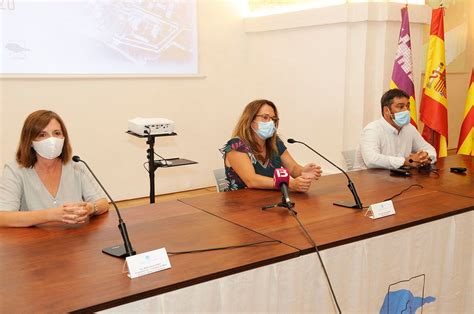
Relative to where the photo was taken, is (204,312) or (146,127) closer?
(204,312)

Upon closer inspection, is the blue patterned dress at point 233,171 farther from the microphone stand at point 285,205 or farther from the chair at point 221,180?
the microphone stand at point 285,205

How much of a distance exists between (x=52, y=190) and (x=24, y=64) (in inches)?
102

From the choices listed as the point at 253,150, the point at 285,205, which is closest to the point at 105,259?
the point at 285,205

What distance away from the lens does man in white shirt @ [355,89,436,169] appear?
3.33 meters

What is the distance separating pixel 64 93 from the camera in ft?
15.5

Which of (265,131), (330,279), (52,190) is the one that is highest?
(265,131)

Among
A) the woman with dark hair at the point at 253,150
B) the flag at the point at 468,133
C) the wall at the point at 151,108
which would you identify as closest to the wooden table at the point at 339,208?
the woman with dark hair at the point at 253,150

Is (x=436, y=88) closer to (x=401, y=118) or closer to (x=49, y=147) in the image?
(x=401, y=118)

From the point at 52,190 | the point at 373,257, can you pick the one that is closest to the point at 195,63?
the point at 52,190

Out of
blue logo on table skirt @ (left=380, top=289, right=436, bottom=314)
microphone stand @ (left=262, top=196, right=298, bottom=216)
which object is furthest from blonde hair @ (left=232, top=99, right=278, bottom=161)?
blue logo on table skirt @ (left=380, top=289, right=436, bottom=314)

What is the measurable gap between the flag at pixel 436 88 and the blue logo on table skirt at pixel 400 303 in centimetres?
308

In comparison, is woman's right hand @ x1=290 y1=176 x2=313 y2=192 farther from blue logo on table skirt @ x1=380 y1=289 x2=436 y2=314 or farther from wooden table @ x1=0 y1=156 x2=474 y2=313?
blue logo on table skirt @ x1=380 y1=289 x2=436 y2=314

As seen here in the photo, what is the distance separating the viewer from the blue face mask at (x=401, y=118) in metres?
3.42

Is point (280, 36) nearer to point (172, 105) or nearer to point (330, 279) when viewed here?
point (172, 105)
